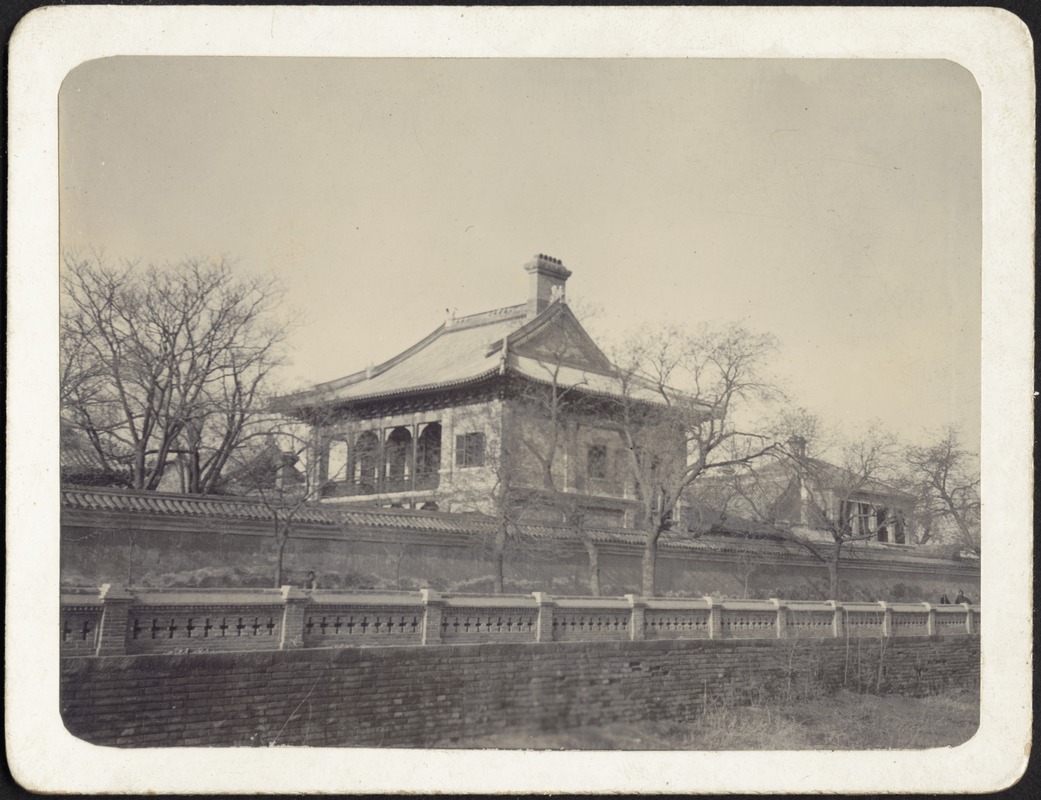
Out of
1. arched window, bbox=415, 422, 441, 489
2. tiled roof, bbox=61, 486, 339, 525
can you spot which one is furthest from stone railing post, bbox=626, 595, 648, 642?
arched window, bbox=415, 422, 441, 489

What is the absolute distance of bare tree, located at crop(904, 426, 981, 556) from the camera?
7.18m

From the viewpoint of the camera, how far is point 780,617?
981 cm

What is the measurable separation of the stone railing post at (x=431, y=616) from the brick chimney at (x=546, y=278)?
2.59 meters

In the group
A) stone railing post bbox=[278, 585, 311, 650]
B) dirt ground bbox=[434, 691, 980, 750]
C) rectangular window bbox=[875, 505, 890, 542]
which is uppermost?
rectangular window bbox=[875, 505, 890, 542]

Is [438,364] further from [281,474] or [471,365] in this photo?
[281,474]

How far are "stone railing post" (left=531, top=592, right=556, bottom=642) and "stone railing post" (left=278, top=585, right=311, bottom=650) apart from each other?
212 centimetres

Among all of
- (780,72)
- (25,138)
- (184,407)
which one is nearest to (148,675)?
(184,407)

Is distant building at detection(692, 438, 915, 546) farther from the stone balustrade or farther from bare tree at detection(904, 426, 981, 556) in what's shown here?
the stone balustrade

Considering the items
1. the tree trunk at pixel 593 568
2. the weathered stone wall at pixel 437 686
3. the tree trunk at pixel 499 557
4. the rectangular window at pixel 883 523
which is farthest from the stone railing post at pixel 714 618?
the tree trunk at pixel 499 557

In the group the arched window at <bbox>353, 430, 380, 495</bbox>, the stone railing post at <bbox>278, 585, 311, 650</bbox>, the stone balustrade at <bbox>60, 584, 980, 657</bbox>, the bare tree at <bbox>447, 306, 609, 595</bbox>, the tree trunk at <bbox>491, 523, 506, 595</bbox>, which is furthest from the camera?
the arched window at <bbox>353, 430, 380, 495</bbox>

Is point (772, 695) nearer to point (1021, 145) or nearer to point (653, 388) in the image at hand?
point (653, 388)

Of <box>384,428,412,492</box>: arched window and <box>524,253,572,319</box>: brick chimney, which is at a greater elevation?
<box>524,253,572,319</box>: brick chimney

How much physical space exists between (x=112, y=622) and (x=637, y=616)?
4.80m

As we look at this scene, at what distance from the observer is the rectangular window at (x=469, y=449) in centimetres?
1166
